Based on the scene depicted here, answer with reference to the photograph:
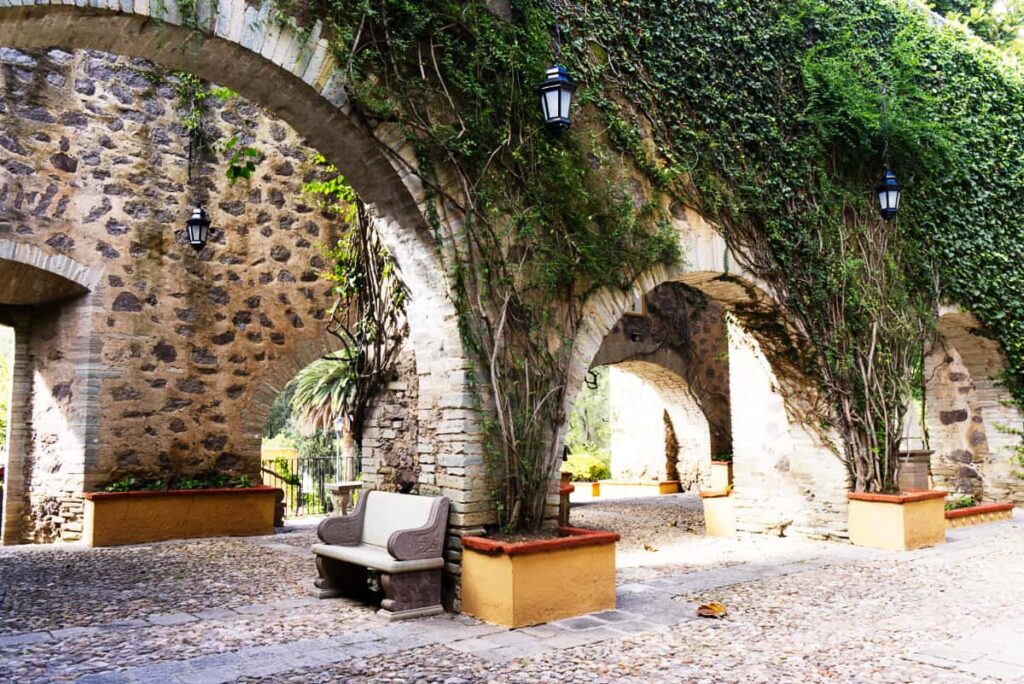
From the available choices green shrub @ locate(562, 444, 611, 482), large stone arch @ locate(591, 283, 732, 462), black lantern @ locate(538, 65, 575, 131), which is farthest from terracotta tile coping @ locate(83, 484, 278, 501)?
green shrub @ locate(562, 444, 611, 482)

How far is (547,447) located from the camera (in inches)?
191

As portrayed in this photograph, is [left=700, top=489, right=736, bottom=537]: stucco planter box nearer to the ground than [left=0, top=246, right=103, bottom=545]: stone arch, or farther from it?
nearer to the ground

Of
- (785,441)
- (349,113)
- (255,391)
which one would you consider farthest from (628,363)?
(349,113)

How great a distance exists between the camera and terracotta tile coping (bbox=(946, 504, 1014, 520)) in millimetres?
8172

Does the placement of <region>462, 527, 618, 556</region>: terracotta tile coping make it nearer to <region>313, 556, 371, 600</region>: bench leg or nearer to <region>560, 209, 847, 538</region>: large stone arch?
<region>313, 556, 371, 600</region>: bench leg

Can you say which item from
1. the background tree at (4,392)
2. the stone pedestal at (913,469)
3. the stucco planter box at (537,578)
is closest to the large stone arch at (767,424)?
the stone pedestal at (913,469)

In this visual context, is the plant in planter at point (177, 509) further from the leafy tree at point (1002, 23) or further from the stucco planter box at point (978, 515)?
the leafy tree at point (1002, 23)

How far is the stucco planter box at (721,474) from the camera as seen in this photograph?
1116 cm

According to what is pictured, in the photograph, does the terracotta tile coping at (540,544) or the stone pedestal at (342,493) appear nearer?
the terracotta tile coping at (540,544)

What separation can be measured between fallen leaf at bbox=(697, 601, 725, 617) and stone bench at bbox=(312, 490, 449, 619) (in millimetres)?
1454

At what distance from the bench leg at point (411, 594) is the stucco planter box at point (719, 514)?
3970 mm

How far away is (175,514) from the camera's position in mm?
7414

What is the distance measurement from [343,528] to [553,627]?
149 centimetres

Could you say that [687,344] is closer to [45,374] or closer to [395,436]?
[395,436]
